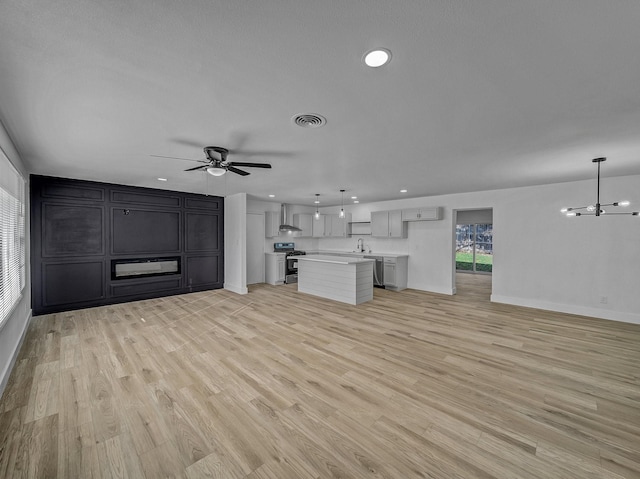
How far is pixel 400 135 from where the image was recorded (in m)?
2.76

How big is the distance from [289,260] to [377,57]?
6914 mm

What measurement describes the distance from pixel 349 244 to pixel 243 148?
631cm

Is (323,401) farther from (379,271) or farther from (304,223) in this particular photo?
(304,223)

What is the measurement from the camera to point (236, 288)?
6754 mm

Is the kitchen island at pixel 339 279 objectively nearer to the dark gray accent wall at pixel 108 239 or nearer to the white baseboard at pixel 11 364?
the dark gray accent wall at pixel 108 239

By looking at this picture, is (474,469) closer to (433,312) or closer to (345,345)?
(345,345)

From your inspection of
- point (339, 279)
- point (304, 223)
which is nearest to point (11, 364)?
point (339, 279)

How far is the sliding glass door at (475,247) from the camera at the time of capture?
9938mm

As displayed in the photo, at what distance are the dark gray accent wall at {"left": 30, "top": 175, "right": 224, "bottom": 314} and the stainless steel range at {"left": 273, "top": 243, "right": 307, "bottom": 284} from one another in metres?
2.06

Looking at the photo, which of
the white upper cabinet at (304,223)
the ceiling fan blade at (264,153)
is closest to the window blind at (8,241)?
the ceiling fan blade at (264,153)

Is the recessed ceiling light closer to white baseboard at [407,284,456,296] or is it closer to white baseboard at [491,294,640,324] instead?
white baseboard at [491,294,640,324]

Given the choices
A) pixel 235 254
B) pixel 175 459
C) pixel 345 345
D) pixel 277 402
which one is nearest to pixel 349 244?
pixel 235 254

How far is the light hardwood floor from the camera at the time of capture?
1.69 meters

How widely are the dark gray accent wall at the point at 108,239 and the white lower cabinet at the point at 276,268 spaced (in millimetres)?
1622
